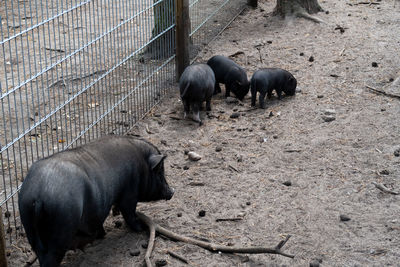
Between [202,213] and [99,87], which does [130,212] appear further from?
[99,87]

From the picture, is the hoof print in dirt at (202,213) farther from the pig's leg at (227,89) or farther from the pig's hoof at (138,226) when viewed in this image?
the pig's leg at (227,89)

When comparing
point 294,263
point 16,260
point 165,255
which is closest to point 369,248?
point 294,263

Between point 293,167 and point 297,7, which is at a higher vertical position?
point 297,7

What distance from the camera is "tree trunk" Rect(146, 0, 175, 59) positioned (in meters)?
7.46

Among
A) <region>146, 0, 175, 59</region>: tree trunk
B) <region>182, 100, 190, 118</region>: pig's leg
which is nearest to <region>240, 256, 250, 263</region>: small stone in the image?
<region>182, 100, 190, 118</region>: pig's leg

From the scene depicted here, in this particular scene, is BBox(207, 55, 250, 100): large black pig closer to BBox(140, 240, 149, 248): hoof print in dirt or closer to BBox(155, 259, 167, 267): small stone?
BBox(140, 240, 149, 248): hoof print in dirt

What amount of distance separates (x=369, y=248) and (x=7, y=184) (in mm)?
3254

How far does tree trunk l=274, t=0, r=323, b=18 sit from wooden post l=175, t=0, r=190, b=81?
2819 mm

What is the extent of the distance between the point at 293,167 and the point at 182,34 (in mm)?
2861

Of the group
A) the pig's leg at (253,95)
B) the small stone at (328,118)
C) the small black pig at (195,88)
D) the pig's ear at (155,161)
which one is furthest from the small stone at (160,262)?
the pig's leg at (253,95)

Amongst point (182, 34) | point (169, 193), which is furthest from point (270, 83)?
point (169, 193)

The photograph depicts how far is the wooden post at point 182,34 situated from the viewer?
7.88 m

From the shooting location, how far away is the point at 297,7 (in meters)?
10.3

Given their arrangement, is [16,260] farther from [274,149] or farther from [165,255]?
[274,149]
